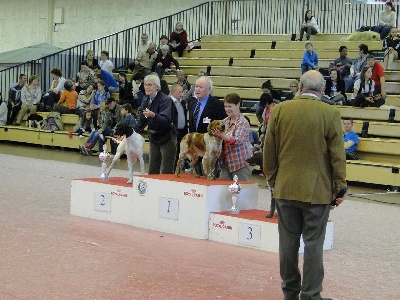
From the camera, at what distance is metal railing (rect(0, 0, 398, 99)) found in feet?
66.5

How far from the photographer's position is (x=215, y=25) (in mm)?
22547

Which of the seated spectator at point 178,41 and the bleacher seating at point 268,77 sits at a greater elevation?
the seated spectator at point 178,41

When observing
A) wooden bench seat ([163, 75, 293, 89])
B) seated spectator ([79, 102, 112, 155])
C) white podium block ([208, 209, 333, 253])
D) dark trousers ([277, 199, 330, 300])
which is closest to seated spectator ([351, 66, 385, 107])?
wooden bench seat ([163, 75, 293, 89])

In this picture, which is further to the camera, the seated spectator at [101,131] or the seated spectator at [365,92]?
the seated spectator at [101,131]

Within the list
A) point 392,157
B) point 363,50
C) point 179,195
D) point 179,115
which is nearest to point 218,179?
point 179,195

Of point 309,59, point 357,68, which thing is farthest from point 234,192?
point 309,59

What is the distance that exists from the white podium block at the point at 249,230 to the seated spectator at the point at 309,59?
9417mm

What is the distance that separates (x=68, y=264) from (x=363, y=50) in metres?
10.9

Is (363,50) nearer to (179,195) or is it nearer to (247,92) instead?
(247,92)

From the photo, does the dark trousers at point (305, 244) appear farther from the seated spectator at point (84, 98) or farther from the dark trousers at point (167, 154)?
the seated spectator at point (84, 98)

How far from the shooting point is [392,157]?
1368cm

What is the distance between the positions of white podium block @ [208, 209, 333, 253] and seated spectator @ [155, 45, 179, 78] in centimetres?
1218

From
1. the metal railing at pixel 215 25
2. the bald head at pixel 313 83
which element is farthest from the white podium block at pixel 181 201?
the metal railing at pixel 215 25

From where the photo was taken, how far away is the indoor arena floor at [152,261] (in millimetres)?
5941
